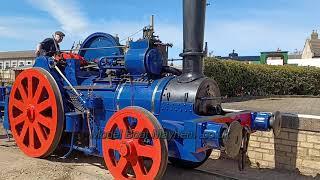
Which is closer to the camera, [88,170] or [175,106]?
[175,106]

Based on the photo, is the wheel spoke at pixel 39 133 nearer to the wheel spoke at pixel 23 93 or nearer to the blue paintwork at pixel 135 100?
the blue paintwork at pixel 135 100

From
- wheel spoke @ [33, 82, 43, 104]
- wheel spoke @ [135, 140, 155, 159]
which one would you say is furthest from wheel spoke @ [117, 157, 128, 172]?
wheel spoke @ [33, 82, 43, 104]

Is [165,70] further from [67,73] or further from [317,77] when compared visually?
[317,77]

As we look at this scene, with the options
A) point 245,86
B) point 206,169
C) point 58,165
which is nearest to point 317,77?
point 245,86

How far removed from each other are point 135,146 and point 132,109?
443 millimetres

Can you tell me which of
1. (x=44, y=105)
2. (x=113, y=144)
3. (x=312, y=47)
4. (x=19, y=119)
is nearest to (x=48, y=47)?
(x=19, y=119)

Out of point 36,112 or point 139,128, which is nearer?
point 139,128

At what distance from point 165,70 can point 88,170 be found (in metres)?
1.85

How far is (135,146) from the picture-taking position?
4.74m

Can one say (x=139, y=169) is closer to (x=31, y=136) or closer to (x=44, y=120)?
(x=44, y=120)

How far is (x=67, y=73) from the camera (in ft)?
21.0

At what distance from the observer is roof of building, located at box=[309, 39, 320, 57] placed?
170 ft

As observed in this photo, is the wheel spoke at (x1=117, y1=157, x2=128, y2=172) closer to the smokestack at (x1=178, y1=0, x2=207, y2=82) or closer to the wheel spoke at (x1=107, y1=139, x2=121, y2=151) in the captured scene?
the wheel spoke at (x1=107, y1=139, x2=121, y2=151)

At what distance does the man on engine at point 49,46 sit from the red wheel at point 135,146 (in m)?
2.73
